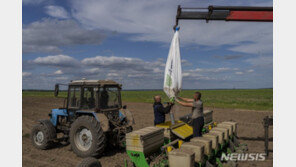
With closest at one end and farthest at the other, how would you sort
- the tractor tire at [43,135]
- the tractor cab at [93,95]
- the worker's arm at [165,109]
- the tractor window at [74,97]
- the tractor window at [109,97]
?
the worker's arm at [165,109] < the tractor cab at [93,95] < the tractor window at [109,97] < the tractor window at [74,97] < the tractor tire at [43,135]

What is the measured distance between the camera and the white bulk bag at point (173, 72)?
18.1ft

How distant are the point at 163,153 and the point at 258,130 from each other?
8213 millimetres

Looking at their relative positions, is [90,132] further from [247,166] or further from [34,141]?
[247,166]

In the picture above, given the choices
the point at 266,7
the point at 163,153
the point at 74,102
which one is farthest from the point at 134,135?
the point at 266,7

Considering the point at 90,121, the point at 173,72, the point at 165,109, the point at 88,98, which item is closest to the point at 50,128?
the point at 88,98

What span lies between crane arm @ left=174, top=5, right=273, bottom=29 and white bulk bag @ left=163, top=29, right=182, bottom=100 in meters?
1.00

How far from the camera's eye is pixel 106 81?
744cm

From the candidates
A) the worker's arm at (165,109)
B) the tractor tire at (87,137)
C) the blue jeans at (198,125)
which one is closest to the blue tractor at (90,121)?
the tractor tire at (87,137)

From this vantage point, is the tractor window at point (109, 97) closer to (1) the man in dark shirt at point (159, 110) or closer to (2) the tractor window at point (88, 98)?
(2) the tractor window at point (88, 98)

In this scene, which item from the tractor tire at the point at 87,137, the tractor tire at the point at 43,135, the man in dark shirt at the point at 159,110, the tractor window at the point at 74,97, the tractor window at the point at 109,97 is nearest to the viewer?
the man in dark shirt at the point at 159,110

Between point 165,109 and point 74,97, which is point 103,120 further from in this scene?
point 165,109

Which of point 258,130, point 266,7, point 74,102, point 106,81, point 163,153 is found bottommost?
point 258,130

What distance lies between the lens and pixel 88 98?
739 centimetres

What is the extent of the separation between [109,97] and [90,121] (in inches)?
45.2
